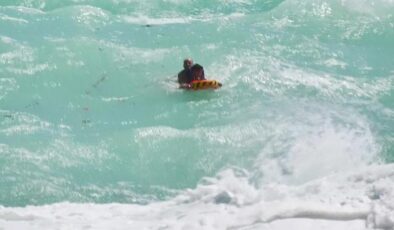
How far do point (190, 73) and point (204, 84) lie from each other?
27cm

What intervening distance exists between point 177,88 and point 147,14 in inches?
142

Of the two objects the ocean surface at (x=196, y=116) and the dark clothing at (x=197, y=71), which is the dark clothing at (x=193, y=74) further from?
the ocean surface at (x=196, y=116)

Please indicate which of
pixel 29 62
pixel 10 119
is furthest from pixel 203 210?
pixel 29 62

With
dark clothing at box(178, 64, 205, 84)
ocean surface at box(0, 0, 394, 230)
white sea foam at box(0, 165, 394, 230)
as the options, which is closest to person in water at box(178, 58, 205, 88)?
dark clothing at box(178, 64, 205, 84)

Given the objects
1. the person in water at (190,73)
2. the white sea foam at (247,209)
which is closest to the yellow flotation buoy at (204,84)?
the person in water at (190,73)

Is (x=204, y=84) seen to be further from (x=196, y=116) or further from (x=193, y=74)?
(x=196, y=116)

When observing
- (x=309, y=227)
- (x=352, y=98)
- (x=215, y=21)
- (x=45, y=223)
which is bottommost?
(x=45, y=223)

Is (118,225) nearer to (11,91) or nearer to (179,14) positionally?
(11,91)

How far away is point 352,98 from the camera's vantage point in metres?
8.88

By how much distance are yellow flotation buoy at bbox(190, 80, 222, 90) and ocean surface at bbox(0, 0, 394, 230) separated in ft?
0.37

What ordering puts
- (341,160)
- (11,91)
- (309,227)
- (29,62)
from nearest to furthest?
(309,227)
(341,160)
(11,91)
(29,62)

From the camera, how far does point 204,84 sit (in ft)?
29.3

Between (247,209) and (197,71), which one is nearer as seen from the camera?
(247,209)

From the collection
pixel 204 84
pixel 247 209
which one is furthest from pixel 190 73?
pixel 247 209
